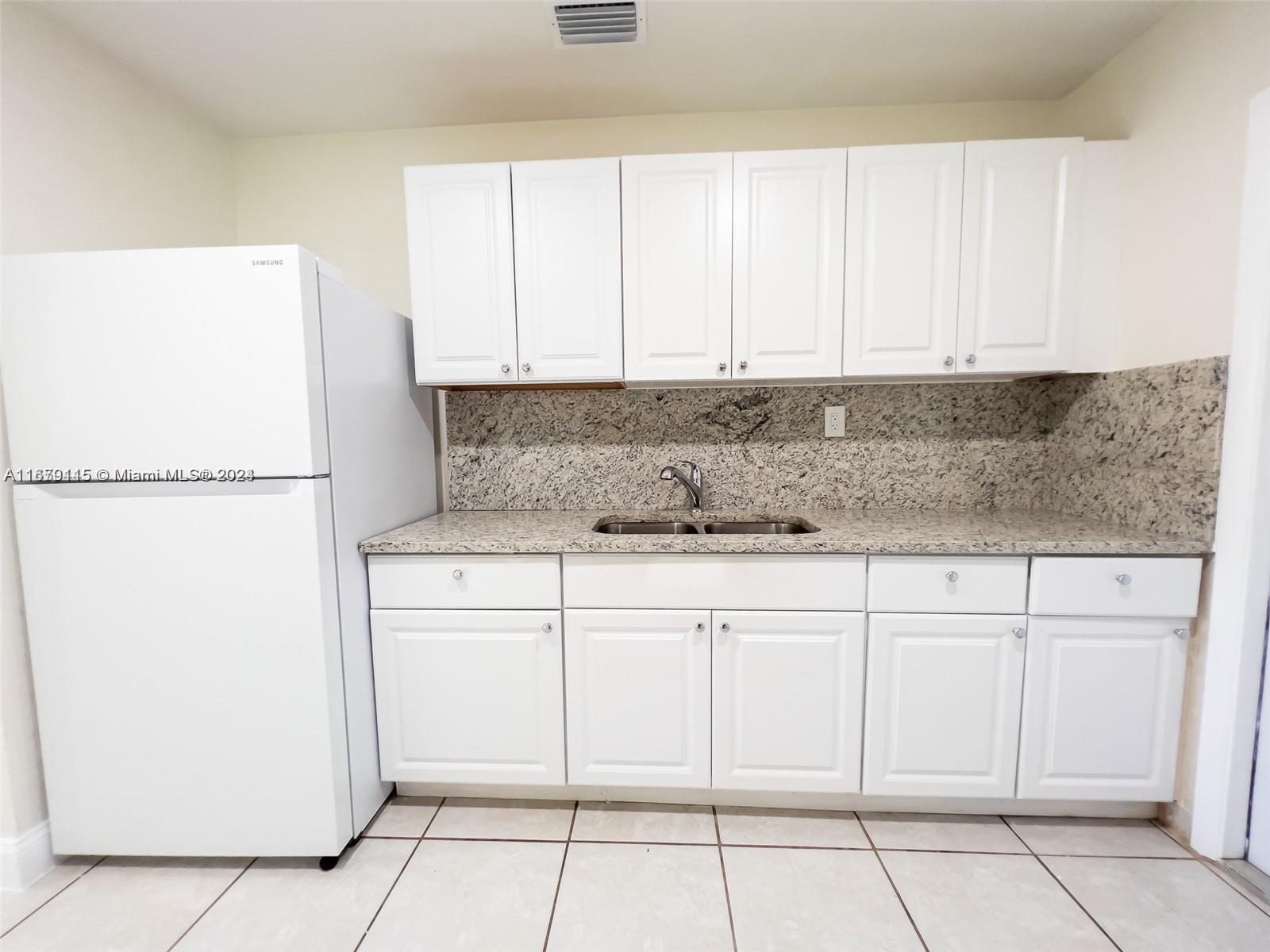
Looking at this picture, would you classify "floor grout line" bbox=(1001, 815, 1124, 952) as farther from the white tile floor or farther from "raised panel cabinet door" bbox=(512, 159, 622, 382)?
"raised panel cabinet door" bbox=(512, 159, 622, 382)

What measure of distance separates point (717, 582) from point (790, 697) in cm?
42

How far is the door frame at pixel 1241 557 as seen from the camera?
136 centimetres

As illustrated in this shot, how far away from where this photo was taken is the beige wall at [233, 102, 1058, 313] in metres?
2.05

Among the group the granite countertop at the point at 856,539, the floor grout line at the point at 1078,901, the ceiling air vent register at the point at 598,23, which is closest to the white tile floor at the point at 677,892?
the floor grout line at the point at 1078,901

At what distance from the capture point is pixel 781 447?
2154 mm

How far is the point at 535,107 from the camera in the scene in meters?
2.04

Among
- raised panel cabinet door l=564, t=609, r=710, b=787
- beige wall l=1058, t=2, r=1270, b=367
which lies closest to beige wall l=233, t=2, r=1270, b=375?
beige wall l=1058, t=2, r=1270, b=367

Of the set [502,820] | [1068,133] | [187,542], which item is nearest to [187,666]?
[187,542]

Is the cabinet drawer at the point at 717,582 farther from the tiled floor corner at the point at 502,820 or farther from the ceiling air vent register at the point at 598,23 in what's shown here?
the ceiling air vent register at the point at 598,23

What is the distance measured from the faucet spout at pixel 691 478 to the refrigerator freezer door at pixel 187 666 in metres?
1.17

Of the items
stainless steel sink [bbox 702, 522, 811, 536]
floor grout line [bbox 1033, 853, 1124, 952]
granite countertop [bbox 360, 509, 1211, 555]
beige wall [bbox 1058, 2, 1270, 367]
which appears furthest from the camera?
stainless steel sink [bbox 702, 522, 811, 536]

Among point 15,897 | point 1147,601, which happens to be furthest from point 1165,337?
point 15,897

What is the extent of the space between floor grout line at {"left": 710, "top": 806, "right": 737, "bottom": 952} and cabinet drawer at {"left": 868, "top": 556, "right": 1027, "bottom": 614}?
817 mm

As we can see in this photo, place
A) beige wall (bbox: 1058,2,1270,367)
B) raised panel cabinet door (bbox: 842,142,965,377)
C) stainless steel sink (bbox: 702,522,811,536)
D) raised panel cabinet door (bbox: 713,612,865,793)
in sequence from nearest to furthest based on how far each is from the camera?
beige wall (bbox: 1058,2,1270,367) < raised panel cabinet door (bbox: 713,612,865,793) < raised panel cabinet door (bbox: 842,142,965,377) < stainless steel sink (bbox: 702,522,811,536)
